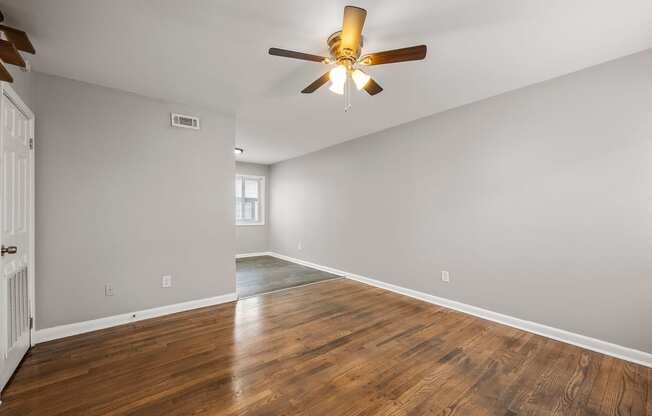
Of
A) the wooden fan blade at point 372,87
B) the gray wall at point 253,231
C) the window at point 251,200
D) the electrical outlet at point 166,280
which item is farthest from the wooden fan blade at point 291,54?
the window at point 251,200

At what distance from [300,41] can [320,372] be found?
8.35 ft

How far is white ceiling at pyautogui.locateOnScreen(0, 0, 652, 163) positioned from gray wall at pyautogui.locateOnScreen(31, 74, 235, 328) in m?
0.35

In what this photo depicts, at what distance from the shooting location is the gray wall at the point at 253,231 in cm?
690

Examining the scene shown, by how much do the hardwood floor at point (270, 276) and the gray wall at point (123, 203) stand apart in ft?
2.38

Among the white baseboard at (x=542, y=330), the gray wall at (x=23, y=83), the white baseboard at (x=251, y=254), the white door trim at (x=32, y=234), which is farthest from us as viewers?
the white baseboard at (x=251, y=254)

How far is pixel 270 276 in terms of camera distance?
502cm

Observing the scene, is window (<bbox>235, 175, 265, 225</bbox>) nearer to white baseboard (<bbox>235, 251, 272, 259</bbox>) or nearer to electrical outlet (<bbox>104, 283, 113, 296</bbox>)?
white baseboard (<bbox>235, 251, 272, 259</bbox>)

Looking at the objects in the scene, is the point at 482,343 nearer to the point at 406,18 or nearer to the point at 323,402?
the point at 323,402

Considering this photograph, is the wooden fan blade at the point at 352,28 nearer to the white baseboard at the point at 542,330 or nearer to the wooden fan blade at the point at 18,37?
the wooden fan blade at the point at 18,37

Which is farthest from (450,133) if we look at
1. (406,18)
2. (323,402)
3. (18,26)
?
(18,26)

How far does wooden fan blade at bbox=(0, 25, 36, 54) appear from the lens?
1.83 metres

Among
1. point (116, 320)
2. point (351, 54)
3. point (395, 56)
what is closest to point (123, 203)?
point (116, 320)

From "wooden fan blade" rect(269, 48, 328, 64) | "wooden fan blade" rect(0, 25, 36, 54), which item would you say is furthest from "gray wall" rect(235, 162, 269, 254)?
"wooden fan blade" rect(269, 48, 328, 64)

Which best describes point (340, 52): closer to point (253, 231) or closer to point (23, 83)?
point (23, 83)
